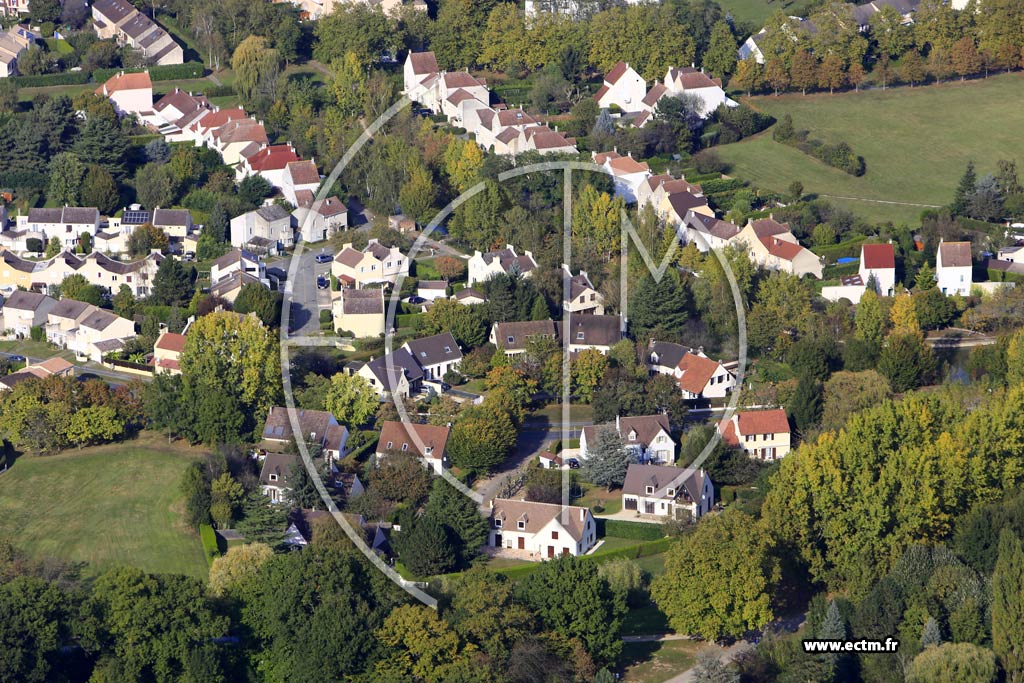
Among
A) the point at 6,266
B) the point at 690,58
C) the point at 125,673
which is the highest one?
the point at 690,58

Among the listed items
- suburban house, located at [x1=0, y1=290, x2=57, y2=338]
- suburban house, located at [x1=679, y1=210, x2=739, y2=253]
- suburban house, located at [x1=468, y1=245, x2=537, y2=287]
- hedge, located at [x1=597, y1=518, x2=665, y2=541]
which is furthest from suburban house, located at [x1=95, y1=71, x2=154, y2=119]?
hedge, located at [x1=597, y1=518, x2=665, y2=541]

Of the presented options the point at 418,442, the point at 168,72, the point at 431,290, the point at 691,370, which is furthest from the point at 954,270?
the point at 168,72

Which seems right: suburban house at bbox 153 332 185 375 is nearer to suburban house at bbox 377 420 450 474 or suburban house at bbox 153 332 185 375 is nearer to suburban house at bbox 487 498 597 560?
suburban house at bbox 377 420 450 474

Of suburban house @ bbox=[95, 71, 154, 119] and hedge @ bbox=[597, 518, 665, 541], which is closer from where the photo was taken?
hedge @ bbox=[597, 518, 665, 541]

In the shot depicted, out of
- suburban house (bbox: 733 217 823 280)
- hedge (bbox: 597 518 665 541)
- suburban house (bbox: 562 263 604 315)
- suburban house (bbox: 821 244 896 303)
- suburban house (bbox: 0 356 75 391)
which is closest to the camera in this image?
hedge (bbox: 597 518 665 541)

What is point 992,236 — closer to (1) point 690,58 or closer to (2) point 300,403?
(1) point 690,58

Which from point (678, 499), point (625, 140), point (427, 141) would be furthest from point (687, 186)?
point (678, 499)

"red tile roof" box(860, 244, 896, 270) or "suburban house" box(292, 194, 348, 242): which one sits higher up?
"suburban house" box(292, 194, 348, 242)
